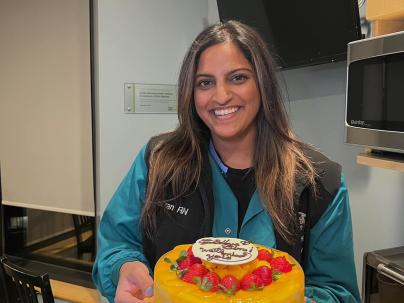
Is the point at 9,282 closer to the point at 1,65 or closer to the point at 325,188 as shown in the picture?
the point at 1,65

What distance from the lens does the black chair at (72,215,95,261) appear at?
2.44m

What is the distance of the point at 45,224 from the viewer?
2.58m

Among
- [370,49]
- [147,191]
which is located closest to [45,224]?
[147,191]

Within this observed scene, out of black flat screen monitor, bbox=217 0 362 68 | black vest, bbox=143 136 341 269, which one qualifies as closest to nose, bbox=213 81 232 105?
black vest, bbox=143 136 341 269

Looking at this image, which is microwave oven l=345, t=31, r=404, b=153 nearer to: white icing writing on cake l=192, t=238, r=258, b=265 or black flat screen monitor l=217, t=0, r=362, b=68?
black flat screen monitor l=217, t=0, r=362, b=68

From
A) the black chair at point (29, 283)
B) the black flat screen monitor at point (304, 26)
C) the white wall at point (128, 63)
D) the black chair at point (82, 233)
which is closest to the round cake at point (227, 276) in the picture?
the black chair at point (29, 283)

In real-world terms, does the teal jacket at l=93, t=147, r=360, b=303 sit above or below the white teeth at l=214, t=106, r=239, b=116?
below

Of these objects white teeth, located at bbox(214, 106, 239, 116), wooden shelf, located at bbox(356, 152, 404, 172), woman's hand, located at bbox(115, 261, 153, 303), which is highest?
white teeth, located at bbox(214, 106, 239, 116)

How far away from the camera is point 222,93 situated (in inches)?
41.8

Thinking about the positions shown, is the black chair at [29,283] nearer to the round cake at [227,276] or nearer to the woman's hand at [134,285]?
the woman's hand at [134,285]

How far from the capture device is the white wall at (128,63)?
2.13 meters

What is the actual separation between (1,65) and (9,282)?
49.5 inches

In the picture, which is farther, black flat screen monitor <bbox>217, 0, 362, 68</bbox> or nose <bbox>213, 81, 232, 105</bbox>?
black flat screen monitor <bbox>217, 0, 362, 68</bbox>

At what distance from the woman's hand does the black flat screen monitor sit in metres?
1.09
